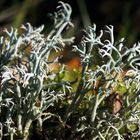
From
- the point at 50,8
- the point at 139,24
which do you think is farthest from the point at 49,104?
the point at 50,8

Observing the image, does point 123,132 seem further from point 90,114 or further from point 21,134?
point 21,134

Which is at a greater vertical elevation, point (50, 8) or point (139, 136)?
point (50, 8)

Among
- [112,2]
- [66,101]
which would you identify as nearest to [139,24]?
[112,2]

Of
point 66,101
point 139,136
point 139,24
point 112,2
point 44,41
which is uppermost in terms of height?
point 112,2

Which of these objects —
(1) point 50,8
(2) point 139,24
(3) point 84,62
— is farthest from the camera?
(1) point 50,8

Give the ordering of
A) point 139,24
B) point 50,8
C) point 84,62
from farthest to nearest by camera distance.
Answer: point 50,8, point 139,24, point 84,62

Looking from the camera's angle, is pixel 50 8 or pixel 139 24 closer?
pixel 139 24

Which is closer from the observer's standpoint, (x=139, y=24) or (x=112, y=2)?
(x=139, y=24)

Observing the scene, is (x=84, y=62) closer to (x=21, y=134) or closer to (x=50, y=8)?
(x=21, y=134)

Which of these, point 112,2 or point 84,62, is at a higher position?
point 112,2
